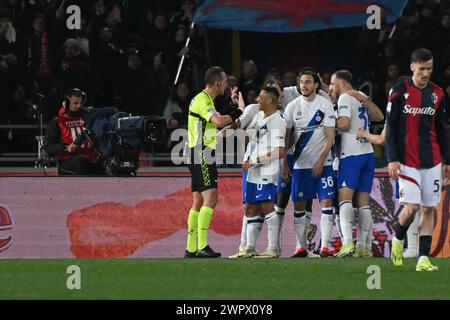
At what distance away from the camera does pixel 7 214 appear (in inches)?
666

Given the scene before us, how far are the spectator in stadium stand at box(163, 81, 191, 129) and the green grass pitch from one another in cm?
564

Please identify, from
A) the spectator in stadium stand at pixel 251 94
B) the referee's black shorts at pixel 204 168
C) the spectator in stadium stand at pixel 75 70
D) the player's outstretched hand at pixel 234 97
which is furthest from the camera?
the spectator in stadium stand at pixel 75 70

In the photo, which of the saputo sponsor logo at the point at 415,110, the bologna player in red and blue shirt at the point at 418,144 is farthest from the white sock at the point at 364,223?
the saputo sponsor logo at the point at 415,110

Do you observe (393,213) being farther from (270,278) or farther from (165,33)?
(165,33)

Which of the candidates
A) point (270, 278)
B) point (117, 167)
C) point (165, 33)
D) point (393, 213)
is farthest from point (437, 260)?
point (165, 33)

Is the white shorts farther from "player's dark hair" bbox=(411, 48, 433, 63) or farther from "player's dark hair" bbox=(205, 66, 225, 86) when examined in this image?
"player's dark hair" bbox=(205, 66, 225, 86)

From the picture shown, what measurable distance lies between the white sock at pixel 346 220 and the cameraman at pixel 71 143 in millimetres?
3476

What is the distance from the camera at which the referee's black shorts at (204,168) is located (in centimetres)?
1588

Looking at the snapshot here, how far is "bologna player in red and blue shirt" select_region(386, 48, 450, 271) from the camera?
1338 cm

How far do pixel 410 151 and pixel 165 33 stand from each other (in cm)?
910

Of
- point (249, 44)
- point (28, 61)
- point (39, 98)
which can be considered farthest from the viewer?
point (249, 44)

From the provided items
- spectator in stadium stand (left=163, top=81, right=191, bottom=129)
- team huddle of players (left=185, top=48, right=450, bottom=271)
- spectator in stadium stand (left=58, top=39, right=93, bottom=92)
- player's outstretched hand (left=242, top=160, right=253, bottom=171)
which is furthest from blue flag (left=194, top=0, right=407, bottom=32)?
player's outstretched hand (left=242, top=160, right=253, bottom=171)

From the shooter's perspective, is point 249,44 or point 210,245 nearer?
point 210,245

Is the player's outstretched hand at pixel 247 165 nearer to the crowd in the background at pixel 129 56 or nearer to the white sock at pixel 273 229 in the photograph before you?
the white sock at pixel 273 229
